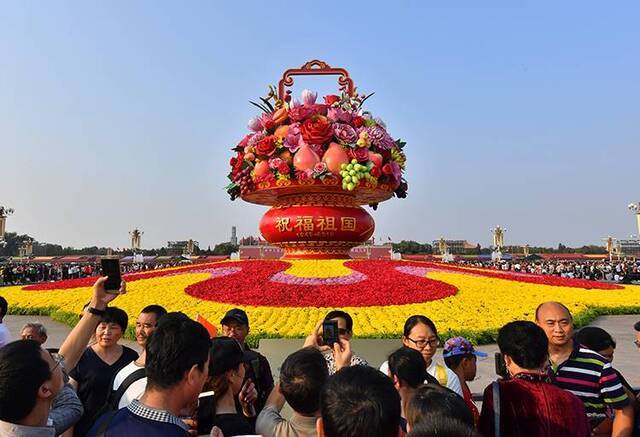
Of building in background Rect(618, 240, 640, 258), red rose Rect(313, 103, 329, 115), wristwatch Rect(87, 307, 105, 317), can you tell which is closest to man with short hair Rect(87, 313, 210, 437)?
wristwatch Rect(87, 307, 105, 317)

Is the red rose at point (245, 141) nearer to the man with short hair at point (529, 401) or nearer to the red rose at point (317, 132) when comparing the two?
the red rose at point (317, 132)

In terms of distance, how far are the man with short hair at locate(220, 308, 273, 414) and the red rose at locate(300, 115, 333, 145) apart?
38.5 ft

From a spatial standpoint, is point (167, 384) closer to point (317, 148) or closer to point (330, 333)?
point (330, 333)

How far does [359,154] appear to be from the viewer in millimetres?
15164

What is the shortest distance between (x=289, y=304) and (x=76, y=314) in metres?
5.64

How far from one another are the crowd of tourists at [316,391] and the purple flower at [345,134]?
12479mm

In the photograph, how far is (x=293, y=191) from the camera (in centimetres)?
1594

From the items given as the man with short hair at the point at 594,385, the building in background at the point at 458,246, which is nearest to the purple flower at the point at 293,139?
the man with short hair at the point at 594,385

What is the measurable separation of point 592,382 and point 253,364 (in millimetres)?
2251

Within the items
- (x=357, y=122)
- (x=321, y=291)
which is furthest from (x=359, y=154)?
(x=321, y=291)

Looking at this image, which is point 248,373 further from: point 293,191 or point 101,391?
point 293,191

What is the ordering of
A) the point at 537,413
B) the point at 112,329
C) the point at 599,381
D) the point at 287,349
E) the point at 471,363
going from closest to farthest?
1. the point at 537,413
2. the point at 599,381
3. the point at 471,363
4. the point at 112,329
5. the point at 287,349

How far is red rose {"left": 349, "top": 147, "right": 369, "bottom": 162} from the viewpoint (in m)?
15.2

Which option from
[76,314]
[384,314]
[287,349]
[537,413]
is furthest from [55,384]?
[76,314]
